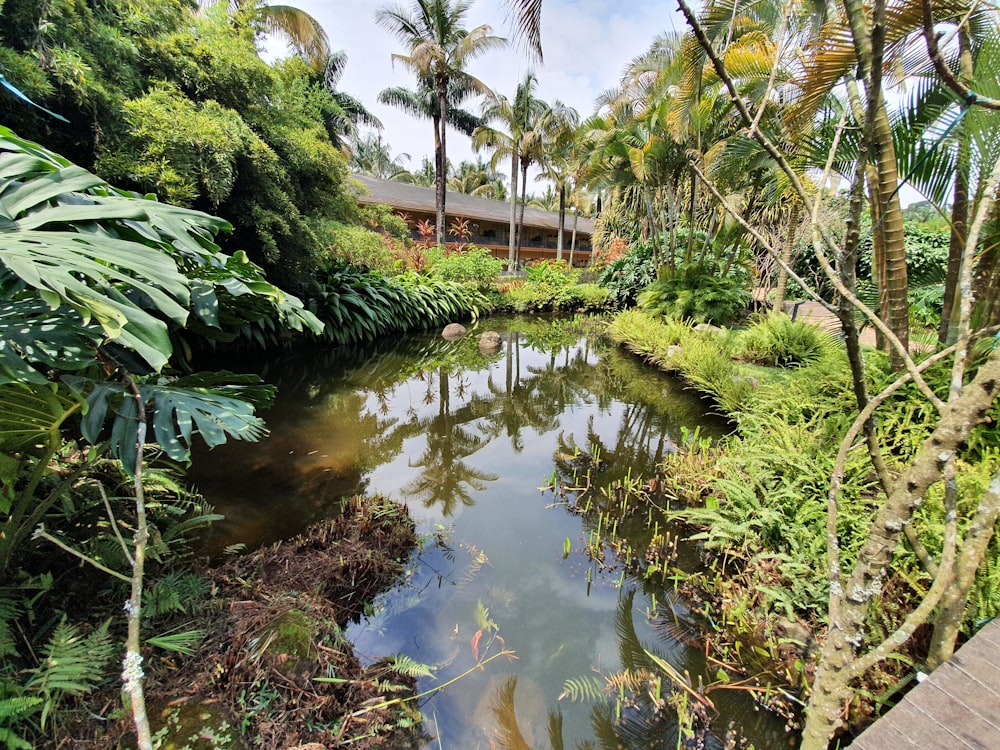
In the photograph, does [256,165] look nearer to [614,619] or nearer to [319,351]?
[319,351]

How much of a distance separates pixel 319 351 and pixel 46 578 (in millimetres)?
6299

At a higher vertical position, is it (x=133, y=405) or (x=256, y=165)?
(x=256, y=165)

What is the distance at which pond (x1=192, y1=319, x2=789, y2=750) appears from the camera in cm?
173

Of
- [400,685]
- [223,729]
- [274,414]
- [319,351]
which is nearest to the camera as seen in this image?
[223,729]

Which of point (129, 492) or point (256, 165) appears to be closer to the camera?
point (129, 492)

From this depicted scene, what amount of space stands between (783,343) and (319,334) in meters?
5.95

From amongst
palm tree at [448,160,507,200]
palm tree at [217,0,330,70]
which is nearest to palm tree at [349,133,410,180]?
palm tree at [448,160,507,200]

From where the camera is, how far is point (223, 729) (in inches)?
52.4

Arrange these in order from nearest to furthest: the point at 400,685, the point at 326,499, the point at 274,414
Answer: the point at 400,685 → the point at 326,499 → the point at 274,414

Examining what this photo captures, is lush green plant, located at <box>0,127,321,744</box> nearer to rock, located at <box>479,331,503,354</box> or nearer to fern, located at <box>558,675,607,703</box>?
fern, located at <box>558,675,607,703</box>

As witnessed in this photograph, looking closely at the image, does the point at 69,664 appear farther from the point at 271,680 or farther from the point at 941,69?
the point at 941,69

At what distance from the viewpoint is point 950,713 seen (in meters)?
1.21

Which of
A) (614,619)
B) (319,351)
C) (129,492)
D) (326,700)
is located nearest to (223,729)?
(326,700)

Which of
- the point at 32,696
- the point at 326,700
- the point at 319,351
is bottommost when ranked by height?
the point at 319,351
